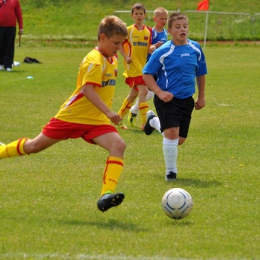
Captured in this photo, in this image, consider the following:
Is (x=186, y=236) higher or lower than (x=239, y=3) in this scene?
higher

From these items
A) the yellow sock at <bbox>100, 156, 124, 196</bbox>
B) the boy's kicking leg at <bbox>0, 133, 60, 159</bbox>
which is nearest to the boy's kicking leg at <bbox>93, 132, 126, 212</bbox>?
the yellow sock at <bbox>100, 156, 124, 196</bbox>

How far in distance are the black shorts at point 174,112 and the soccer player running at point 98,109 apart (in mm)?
1329

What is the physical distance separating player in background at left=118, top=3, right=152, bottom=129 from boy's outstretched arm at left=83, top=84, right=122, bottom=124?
5358 millimetres

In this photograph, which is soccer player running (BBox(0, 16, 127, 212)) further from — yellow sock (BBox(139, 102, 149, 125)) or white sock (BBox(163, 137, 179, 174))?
yellow sock (BBox(139, 102, 149, 125))

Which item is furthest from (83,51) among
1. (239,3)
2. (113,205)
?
(113,205)

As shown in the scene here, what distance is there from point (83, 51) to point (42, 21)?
11.5m

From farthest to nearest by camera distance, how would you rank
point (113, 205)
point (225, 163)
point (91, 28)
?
1. point (91, 28)
2. point (225, 163)
3. point (113, 205)

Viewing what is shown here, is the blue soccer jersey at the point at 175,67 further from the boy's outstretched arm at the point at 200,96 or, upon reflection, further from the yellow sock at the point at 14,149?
the yellow sock at the point at 14,149

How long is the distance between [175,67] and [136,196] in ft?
5.25

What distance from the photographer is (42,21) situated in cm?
4031

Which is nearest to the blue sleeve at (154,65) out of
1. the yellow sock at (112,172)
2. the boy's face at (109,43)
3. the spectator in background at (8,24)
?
the boy's face at (109,43)

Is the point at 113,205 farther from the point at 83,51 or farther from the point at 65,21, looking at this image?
the point at 65,21

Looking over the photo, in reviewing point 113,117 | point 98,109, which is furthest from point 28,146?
point 113,117

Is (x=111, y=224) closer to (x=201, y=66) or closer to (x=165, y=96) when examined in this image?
(x=165, y=96)
